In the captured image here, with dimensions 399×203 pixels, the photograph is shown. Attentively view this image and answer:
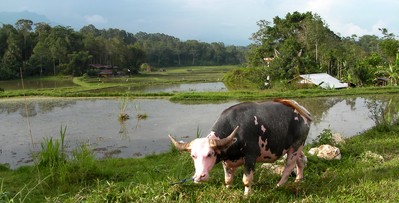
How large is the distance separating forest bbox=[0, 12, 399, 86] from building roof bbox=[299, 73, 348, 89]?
4.11 ft

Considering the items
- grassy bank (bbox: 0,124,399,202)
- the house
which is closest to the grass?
grassy bank (bbox: 0,124,399,202)

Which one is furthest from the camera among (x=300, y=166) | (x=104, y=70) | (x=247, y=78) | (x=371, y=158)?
(x=104, y=70)

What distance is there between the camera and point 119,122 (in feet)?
43.9

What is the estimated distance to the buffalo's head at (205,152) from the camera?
3635 mm

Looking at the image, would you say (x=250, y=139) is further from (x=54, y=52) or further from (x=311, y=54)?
(x=54, y=52)

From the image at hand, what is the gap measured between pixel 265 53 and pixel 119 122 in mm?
23209

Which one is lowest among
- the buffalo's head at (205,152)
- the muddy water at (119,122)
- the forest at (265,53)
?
the muddy water at (119,122)

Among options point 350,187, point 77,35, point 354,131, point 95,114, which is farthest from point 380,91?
point 77,35

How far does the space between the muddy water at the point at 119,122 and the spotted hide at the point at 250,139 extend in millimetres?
4466

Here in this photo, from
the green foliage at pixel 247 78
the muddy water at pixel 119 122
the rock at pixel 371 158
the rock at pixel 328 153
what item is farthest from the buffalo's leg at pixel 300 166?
the green foliage at pixel 247 78

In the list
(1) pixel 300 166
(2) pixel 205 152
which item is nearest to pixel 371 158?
(1) pixel 300 166

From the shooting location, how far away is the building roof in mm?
23672

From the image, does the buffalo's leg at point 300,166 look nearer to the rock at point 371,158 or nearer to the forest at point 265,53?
the rock at point 371,158

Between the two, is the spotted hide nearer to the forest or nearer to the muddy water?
the muddy water
